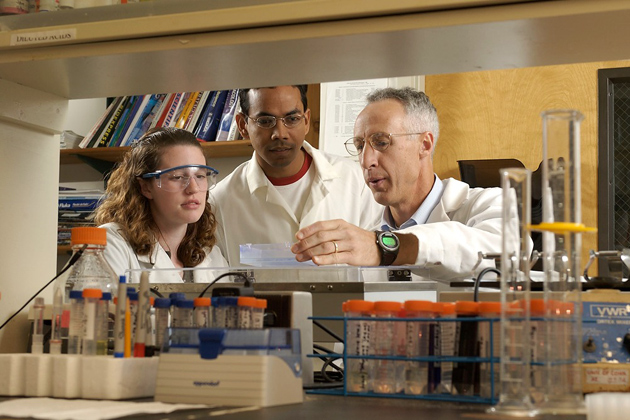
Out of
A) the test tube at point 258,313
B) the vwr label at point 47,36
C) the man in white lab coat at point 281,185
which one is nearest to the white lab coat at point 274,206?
the man in white lab coat at point 281,185

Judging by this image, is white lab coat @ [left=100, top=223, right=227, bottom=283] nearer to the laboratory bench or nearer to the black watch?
the black watch

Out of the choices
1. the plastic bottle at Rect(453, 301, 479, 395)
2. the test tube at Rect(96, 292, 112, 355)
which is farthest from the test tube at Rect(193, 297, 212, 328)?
the plastic bottle at Rect(453, 301, 479, 395)

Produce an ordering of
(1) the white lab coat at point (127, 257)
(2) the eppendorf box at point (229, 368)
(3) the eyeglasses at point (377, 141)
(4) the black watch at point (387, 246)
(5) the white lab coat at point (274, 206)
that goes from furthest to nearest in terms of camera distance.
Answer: (5) the white lab coat at point (274, 206), (3) the eyeglasses at point (377, 141), (1) the white lab coat at point (127, 257), (4) the black watch at point (387, 246), (2) the eppendorf box at point (229, 368)

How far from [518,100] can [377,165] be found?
2.37ft

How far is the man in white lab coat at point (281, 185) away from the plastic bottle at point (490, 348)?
1.88 m

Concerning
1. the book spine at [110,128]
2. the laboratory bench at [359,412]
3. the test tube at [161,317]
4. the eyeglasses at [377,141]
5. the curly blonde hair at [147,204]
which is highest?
the book spine at [110,128]

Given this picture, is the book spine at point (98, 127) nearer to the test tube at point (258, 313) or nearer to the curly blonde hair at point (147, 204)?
the curly blonde hair at point (147, 204)

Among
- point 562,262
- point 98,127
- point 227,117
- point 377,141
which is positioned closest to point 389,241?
point 377,141

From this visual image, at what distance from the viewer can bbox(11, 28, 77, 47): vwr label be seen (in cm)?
123

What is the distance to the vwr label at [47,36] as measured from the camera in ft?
4.04

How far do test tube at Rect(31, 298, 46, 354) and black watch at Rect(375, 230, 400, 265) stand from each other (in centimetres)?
96

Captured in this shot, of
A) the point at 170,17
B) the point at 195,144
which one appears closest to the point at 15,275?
the point at 170,17

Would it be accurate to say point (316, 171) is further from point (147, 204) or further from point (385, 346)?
point (385, 346)

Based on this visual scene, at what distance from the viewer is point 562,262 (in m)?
0.89
